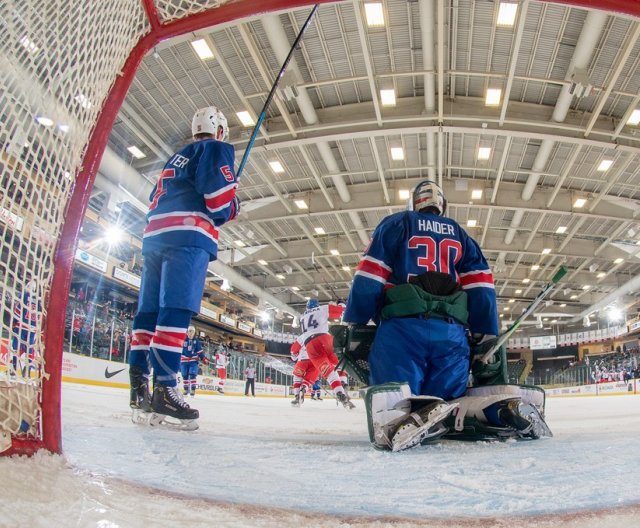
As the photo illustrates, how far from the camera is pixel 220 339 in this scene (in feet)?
85.2

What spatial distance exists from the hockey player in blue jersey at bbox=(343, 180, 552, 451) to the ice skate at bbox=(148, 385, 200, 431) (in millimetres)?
809

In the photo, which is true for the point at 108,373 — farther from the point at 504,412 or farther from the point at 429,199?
the point at 504,412

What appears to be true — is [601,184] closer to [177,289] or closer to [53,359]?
[177,289]

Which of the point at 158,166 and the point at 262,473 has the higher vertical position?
the point at 158,166

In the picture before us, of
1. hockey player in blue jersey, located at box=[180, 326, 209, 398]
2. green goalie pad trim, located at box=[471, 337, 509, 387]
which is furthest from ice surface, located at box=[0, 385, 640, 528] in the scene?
hockey player in blue jersey, located at box=[180, 326, 209, 398]

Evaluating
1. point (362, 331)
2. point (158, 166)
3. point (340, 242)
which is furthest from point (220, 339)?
Result: point (362, 331)

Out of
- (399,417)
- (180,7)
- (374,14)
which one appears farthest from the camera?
(374,14)

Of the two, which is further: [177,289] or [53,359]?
[177,289]

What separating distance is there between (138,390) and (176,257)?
2.35 feet

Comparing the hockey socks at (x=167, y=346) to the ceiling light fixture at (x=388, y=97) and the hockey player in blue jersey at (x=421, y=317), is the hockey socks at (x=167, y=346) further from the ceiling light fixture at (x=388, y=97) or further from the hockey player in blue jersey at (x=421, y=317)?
the ceiling light fixture at (x=388, y=97)

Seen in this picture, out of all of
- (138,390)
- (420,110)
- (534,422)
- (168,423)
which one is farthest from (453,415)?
(420,110)

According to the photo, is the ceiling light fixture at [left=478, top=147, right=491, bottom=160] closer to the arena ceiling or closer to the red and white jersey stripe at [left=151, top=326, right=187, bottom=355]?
the arena ceiling

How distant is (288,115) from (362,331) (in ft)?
25.5

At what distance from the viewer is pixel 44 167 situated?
1090mm
